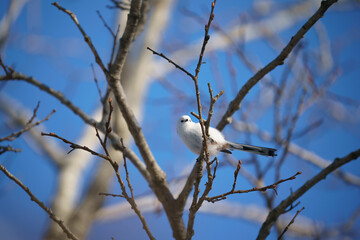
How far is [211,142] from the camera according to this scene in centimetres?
184

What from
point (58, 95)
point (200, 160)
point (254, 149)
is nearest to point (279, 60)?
point (254, 149)

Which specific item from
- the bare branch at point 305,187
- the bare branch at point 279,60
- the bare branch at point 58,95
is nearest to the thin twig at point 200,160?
the bare branch at point 305,187

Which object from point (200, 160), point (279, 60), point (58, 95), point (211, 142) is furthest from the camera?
point (58, 95)

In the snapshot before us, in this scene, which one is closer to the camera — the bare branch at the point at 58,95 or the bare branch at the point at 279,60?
the bare branch at the point at 279,60

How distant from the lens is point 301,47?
2.36 meters

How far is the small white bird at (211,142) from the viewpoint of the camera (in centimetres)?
182

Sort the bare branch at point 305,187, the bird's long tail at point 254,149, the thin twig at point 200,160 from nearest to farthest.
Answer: the thin twig at point 200,160 → the bare branch at point 305,187 → the bird's long tail at point 254,149

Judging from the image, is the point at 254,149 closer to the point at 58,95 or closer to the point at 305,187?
the point at 305,187

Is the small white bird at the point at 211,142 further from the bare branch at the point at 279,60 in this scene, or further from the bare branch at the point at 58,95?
the bare branch at the point at 58,95

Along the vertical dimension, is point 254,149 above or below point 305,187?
above

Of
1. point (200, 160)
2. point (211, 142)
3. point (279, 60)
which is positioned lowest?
point (200, 160)

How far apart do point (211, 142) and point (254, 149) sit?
0.99 ft

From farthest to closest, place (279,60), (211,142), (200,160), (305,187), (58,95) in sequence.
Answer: (58,95) → (211,142) → (279,60) → (305,187) → (200,160)

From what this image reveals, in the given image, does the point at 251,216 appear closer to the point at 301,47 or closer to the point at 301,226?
the point at 301,226
